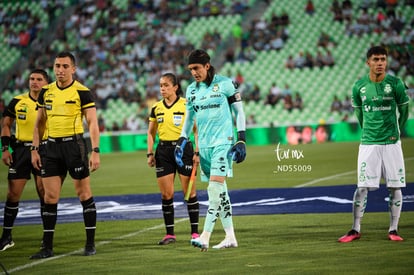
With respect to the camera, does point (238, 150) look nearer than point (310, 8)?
Yes

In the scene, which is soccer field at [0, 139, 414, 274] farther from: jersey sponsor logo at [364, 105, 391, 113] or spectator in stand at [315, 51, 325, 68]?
spectator in stand at [315, 51, 325, 68]

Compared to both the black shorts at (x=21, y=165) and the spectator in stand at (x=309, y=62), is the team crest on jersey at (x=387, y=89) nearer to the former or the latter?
the black shorts at (x=21, y=165)

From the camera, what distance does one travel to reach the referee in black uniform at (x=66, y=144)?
9.22 metres

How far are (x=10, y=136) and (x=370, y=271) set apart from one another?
5.43 m

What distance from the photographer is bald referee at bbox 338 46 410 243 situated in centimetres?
941

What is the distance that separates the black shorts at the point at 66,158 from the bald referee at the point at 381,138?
320cm

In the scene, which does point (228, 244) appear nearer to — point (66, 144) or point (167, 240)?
point (167, 240)

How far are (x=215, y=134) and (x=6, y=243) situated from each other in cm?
327

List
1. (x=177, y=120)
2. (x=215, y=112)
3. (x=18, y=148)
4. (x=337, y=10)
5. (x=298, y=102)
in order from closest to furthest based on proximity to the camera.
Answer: (x=215, y=112) < (x=177, y=120) < (x=18, y=148) < (x=298, y=102) < (x=337, y=10)

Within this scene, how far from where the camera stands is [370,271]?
7.39 m

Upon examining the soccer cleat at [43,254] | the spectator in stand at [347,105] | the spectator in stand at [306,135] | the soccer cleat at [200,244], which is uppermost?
the spectator in stand at [347,105]

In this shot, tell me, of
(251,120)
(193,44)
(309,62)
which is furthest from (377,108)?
(193,44)

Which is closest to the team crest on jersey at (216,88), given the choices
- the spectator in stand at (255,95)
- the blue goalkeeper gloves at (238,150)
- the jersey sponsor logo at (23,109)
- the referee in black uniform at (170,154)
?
the blue goalkeeper gloves at (238,150)

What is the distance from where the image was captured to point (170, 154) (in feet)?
33.9
